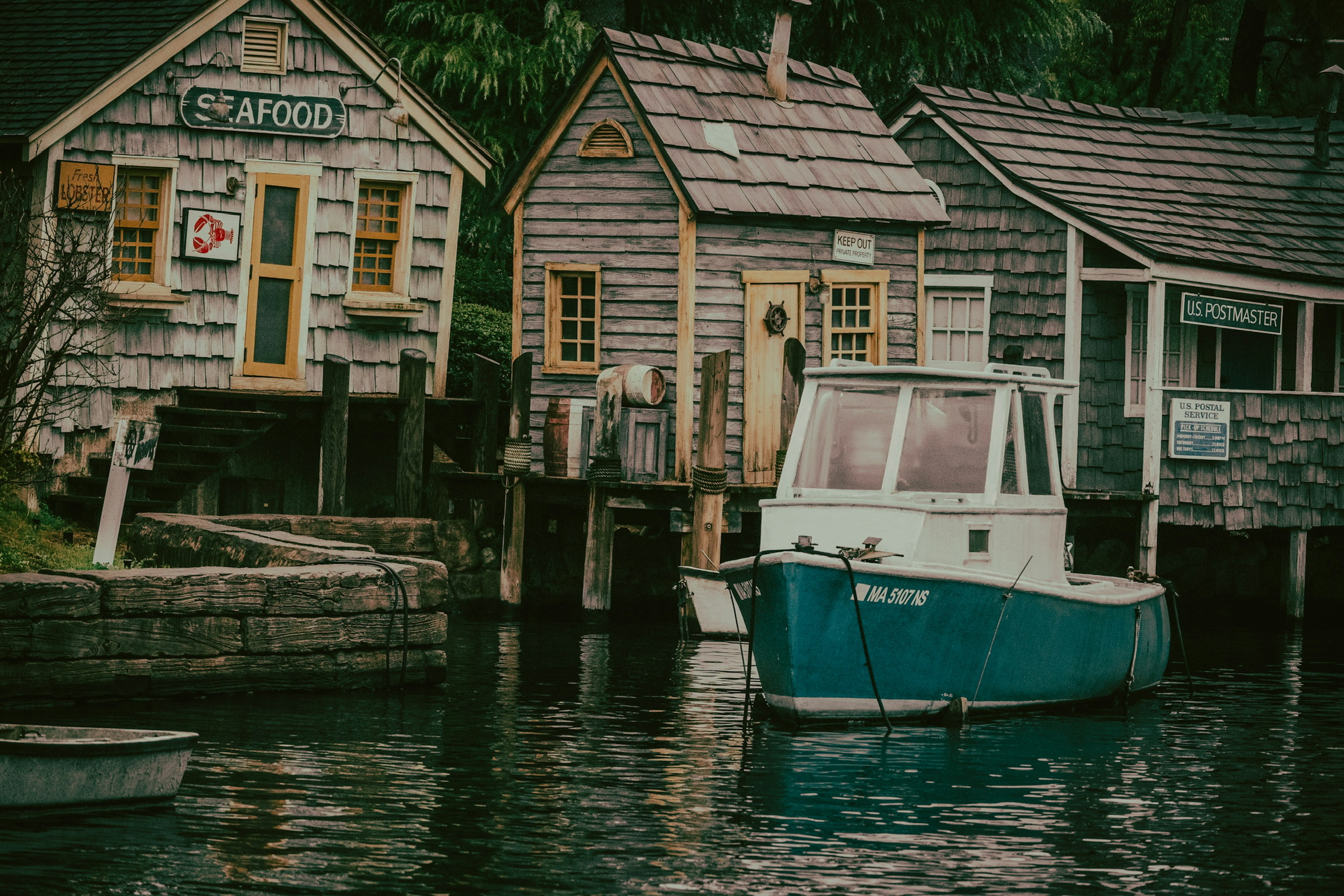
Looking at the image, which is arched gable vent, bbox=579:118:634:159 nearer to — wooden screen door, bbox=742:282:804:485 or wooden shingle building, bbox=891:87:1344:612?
wooden screen door, bbox=742:282:804:485

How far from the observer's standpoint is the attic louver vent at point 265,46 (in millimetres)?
20625

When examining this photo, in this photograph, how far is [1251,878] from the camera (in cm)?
869

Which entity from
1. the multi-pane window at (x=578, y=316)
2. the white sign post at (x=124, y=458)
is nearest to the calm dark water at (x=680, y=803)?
the white sign post at (x=124, y=458)

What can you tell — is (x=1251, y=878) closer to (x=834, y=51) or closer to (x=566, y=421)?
(x=566, y=421)

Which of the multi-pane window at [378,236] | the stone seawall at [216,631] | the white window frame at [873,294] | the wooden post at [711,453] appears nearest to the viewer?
the stone seawall at [216,631]

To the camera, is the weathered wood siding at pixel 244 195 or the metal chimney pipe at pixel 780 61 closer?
the weathered wood siding at pixel 244 195

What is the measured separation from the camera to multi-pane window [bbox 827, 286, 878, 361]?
20.6m

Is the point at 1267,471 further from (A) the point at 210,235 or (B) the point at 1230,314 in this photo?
(A) the point at 210,235

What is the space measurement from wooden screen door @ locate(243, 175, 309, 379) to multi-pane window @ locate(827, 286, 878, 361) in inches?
228

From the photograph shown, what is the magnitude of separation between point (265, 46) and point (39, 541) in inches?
269

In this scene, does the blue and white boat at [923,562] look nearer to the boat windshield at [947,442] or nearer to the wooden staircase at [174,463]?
the boat windshield at [947,442]

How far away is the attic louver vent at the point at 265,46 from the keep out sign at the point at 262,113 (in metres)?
0.28

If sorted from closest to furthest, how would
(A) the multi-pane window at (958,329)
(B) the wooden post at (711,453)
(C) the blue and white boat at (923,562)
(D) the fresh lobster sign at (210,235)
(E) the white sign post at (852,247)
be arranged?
(C) the blue and white boat at (923,562), (B) the wooden post at (711,453), (D) the fresh lobster sign at (210,235), (E) the white sign post at (852,247), (A) the multi-pane window at (958,329)

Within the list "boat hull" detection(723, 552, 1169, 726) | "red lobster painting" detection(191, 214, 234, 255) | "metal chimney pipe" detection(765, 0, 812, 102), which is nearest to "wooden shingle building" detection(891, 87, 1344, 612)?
"metal chimney pipe" detection(765, 0, 812, 102)
